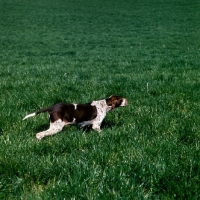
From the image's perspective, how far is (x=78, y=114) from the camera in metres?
6.49

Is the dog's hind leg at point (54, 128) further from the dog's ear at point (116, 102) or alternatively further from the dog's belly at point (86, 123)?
the dog's ear at point (116, 102)

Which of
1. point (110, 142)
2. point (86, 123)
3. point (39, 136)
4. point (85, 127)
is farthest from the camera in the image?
point (85, 127)

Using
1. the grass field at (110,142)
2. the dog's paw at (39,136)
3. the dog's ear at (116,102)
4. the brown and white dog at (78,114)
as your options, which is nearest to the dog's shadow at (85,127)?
the grass field at (110,142)

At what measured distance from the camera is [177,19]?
42562 mm

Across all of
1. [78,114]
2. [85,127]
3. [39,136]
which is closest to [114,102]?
[85,127]

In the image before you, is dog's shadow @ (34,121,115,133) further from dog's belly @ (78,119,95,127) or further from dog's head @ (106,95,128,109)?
dog's head @ (106,95,128,109)

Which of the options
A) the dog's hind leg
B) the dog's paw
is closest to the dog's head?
the dog's hind leg

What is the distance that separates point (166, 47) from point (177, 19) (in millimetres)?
20573

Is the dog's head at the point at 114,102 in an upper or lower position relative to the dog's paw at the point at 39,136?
upper

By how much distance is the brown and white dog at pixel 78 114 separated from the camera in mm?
6086

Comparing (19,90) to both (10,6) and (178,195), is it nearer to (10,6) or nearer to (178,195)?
(178,195)

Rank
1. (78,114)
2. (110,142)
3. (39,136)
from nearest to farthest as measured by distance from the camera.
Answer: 1. (110,142)
2. (39,136)
3. (78,114)

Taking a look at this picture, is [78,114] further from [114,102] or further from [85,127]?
[114,102]

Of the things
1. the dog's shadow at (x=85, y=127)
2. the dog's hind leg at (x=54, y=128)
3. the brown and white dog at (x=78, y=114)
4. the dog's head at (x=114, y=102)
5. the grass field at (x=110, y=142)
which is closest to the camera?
the grass field at (x=110, y=142)
